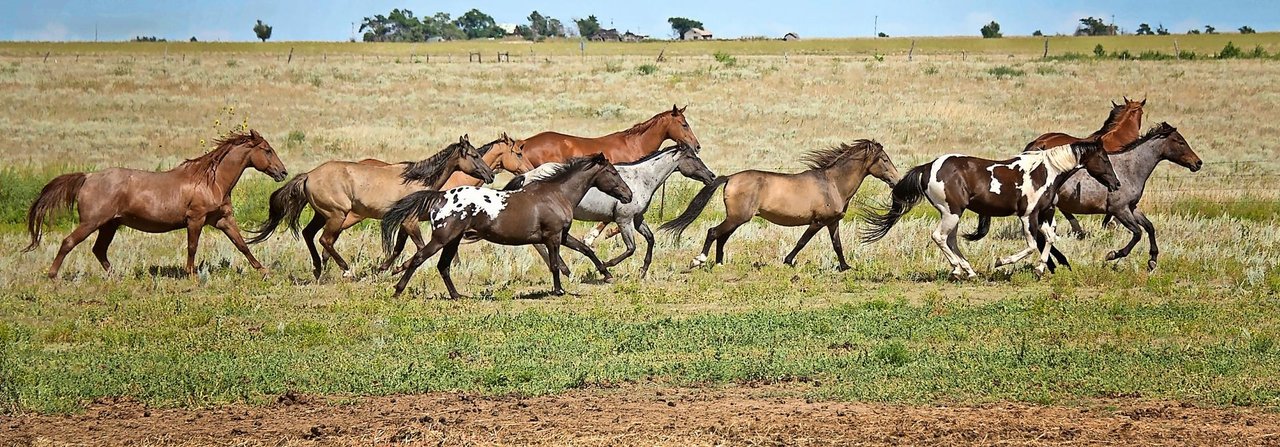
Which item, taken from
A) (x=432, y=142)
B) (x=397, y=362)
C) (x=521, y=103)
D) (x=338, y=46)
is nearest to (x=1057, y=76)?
(x=521, y=103)

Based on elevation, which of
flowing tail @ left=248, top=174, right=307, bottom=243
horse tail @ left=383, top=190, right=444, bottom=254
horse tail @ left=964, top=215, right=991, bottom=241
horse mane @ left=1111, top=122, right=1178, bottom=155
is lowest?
horse tail @ left=964, top=215, right=991, bottom=241

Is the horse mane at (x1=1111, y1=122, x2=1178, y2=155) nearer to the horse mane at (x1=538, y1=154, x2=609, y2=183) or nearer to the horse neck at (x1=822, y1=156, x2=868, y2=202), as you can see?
the horse neck at (x1=822, y1=156, x2=868, y2=202)

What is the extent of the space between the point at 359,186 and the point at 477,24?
166123 millimetres

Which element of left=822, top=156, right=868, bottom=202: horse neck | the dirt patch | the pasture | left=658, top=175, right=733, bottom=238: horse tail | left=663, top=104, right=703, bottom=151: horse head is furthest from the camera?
→ left=663, top=104, right=703, bottom=151: horse head

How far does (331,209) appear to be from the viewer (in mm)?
14945

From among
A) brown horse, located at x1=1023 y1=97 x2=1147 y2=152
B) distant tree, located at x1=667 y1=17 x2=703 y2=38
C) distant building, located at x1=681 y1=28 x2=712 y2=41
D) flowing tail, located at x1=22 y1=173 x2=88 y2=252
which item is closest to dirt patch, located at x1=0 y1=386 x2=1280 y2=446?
flowing tail, located at x1=22 y1=173 x2=88 y2=252

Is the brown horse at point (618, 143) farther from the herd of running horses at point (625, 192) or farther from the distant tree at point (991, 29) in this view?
the distant tree at point (991, 29)

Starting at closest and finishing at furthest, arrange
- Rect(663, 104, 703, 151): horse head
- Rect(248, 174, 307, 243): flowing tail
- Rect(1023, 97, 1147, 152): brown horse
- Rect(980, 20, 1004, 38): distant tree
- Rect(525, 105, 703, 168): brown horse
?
1. Rect(248, 174, 307, 243): flowing tail
2. Rect(525, 105, 703, 168): brown horse
3. Rect(1023, 97, 1147, 152): brown horse
4. Rect(663, 104, 703, 151): horse head
5. Rect(980, 20, 1004, 38): distant tree

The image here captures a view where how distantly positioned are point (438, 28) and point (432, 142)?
5170 inches

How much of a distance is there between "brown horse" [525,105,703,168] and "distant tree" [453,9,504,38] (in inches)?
6104

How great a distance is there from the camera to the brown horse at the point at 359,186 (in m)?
14.9

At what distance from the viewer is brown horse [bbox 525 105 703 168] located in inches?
702

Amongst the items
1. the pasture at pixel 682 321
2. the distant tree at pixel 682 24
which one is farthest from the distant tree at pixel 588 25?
the pasture at pixel 682 321

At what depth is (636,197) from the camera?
14.8m
